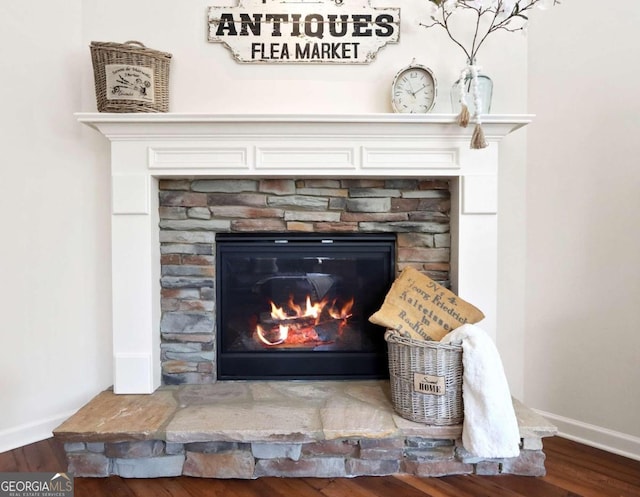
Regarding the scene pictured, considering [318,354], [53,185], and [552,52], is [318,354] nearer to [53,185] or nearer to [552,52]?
[53,185]

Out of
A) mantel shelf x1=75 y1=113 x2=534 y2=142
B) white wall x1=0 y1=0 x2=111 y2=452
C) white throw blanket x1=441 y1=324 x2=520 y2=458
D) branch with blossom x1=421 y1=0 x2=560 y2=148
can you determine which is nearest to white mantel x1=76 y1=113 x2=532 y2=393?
mantel shelf x1=75 y1=113 x2=534 y2=142

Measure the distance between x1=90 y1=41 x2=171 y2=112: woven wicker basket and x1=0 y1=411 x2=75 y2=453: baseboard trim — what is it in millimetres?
1380

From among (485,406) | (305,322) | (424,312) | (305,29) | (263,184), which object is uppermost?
(305,29)

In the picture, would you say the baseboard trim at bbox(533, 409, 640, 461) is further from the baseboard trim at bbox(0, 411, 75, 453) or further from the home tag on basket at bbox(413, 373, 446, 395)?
the baseboard trim at bbox(0, 411, 75, 453)

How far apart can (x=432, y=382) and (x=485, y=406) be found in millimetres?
181

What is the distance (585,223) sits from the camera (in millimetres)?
1725

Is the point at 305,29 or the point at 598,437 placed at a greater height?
the point at 305,29

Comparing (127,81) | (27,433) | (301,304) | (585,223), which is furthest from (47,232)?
(585,223)

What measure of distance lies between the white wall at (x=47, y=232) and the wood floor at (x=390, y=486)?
1.12 ft

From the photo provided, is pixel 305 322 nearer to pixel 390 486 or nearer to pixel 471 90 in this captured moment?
pixel 390 486

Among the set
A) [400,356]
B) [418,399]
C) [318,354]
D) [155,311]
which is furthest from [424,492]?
[155,311]

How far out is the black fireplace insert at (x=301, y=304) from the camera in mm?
1847

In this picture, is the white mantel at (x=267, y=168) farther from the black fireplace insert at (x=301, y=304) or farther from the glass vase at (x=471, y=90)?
the black fireplace insert at (x=301, y=304)

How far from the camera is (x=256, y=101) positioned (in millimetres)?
1766
